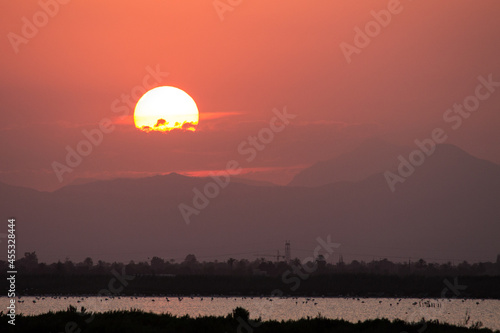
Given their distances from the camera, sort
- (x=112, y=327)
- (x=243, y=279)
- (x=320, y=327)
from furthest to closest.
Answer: (x=243, y=279), (x=320, y=327), (x=112, y=327)

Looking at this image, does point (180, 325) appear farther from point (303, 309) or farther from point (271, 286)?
point (271, 286)

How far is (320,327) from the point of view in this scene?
150 ft

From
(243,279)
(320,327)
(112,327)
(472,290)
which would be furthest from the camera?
(243,279)

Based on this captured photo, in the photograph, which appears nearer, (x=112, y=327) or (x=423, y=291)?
(x=112, y=327)

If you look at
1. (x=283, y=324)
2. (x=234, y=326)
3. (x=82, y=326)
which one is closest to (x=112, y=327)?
(x=82, y=326)

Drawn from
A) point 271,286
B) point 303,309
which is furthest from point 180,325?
point 271,286

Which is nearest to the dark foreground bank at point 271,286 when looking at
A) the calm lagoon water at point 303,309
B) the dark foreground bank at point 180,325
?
the calm lagoon water at point 303,309

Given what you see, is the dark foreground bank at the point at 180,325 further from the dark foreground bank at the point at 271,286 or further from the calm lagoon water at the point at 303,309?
the dark foreground bank at the point at 271,286

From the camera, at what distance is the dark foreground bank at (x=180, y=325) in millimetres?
43156

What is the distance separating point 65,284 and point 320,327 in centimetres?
13147

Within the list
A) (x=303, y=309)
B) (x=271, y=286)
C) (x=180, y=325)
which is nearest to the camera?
(x=180, y=325)

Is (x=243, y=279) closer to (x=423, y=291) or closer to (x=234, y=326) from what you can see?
(x=423, y=291)

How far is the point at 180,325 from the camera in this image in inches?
1747

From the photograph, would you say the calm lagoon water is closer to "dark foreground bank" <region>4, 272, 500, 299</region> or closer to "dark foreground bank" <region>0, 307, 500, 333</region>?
"dark foreground bank" <region>0, 307, 500, 333</region>
